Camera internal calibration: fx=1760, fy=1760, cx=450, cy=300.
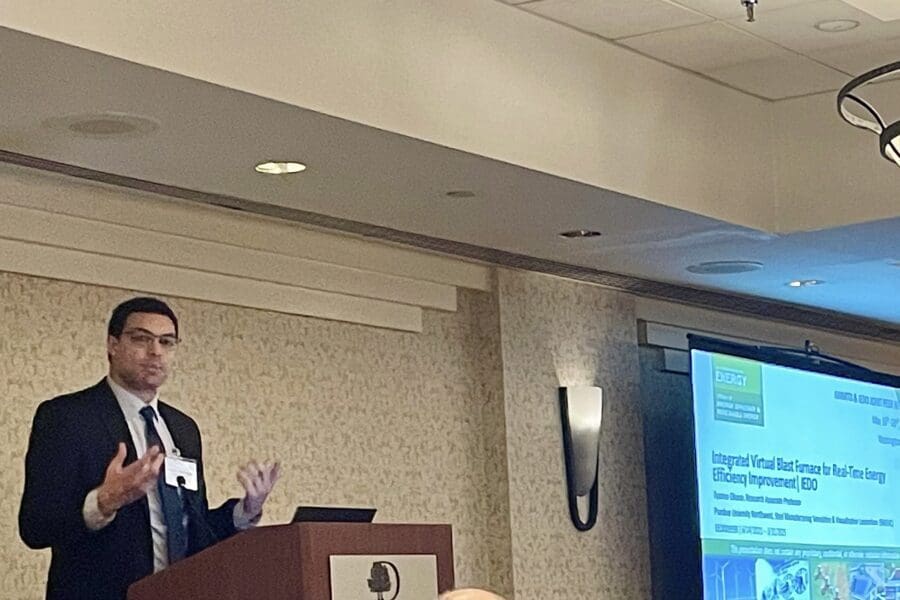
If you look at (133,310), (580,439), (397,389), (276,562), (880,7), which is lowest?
(276,562)

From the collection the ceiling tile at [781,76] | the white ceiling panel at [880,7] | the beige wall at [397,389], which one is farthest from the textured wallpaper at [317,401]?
the white ceiling panel at [880,7]

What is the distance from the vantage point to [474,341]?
23.5ft

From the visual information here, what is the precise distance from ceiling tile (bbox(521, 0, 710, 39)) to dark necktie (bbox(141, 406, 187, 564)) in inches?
70.2

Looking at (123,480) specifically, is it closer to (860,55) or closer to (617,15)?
Result: (617,15)

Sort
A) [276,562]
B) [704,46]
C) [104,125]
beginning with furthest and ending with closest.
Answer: [704,46] < [104,125] < [276,562]

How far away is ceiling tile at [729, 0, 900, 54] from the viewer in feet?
18.5

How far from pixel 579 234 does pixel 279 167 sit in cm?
156

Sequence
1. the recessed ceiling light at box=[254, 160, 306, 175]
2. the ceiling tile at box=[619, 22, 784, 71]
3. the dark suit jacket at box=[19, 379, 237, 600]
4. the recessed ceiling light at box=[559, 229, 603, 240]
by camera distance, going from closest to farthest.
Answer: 1. the dark suit jacket at box=[19, 379, 237, 600]
2. the recessed ceiling light at box=[254, 160, 306, 175]
3. the ceiling tile at box=[619, 22, 784, 71]
4. the recessed ceiling light at box=[559, 229, 603, 240]

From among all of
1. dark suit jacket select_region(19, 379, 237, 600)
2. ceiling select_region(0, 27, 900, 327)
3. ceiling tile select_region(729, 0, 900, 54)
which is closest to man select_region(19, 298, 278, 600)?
dark suit jacket select_region(19, 379, 237, 600)

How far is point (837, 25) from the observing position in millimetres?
5789

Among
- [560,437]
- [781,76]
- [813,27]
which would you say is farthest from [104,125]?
[560,437]

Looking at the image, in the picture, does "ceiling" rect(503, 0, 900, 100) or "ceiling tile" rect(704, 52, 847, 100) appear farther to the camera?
"ceiling tile" rect(704, 52, 847, 100)

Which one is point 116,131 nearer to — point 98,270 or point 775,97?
point 98,270

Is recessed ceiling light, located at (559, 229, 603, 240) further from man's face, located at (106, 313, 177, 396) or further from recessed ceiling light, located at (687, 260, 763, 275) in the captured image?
man's face, located at (106, 313, 177, 396)
